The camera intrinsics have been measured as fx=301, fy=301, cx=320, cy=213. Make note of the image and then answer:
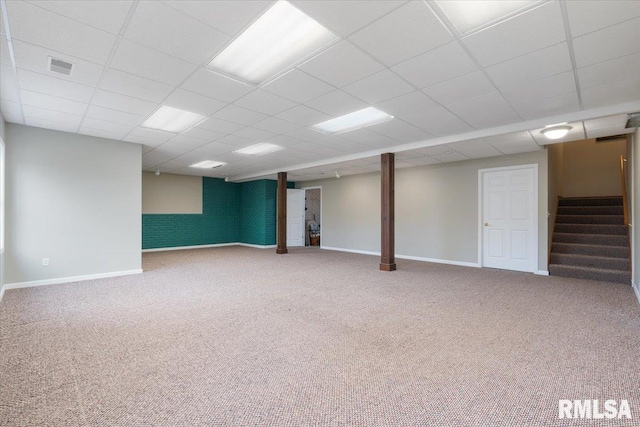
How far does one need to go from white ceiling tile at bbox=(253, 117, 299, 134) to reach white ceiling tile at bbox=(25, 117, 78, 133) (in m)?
3.00

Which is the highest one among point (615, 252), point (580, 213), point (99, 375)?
point (580, 213)

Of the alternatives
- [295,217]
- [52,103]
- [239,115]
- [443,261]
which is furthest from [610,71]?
A: [295,217]

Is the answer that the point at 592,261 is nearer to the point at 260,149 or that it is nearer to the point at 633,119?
the point at 633,119

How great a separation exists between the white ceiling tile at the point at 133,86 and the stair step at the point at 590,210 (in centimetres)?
859

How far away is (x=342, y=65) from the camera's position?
2.81 meters

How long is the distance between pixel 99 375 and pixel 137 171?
4.57 meters

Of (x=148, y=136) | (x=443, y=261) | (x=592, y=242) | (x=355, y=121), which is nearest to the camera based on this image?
(x=355, y=121)

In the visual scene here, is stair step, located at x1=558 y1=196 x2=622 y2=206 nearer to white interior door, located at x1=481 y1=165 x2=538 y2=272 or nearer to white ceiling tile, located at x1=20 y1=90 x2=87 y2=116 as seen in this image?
white interior door, located at x1=481 y1=165 x2=538 y2=272

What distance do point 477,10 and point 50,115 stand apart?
5350 millimetres

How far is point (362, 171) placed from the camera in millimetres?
8586

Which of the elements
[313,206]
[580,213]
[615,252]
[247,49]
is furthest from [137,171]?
[580,213]

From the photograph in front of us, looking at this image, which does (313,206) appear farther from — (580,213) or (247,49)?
(247,49)

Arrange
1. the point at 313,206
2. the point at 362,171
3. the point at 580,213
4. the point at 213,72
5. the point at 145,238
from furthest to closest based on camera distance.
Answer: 1. the point at 313,206
2. the point at 145,238
3. the point at 362,171
4. the point at 580,213
5. the point at 213,72

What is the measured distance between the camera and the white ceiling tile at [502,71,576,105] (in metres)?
3.07
